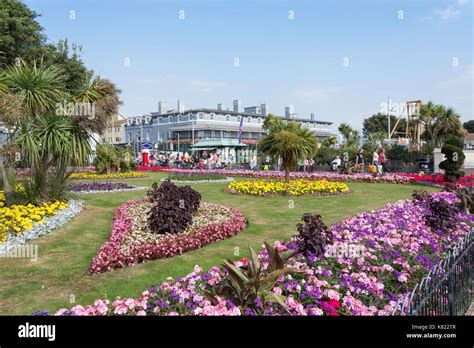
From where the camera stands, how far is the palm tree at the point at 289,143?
14227 mm

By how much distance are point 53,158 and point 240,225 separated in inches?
200

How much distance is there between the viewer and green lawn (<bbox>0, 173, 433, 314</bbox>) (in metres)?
4.68

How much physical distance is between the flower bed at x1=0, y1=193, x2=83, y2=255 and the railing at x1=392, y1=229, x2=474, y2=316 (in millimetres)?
6410

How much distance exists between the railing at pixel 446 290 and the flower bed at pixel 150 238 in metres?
3.76

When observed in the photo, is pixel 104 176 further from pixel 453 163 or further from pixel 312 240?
pixel 312 240

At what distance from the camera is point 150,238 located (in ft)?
23.2

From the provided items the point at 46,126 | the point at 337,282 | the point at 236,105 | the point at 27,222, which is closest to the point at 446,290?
the point at 337,282

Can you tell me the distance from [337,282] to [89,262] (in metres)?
3.96

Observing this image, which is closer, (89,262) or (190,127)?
(89,262)

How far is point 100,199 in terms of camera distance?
12922 millimetres

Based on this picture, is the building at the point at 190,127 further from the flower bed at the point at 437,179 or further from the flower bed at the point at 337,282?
the flower bed at the point at 337,282
